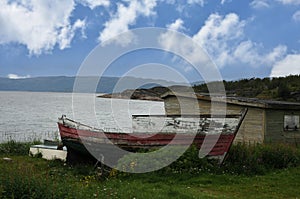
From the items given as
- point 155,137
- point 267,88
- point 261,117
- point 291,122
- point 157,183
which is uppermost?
point 267,88

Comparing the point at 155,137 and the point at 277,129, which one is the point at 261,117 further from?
the point at 155,137

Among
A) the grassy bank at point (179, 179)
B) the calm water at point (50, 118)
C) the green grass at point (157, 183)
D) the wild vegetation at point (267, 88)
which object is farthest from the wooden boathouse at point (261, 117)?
the wild vegetation at point (267, 88)

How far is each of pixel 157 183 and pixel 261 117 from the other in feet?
28.2

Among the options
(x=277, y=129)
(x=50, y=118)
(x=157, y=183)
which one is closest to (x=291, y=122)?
(x=277, y=129)

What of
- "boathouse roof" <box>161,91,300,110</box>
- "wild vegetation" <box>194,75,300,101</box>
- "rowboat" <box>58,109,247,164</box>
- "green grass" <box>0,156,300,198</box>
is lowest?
"green grass" <box>0,156,300,198</box>

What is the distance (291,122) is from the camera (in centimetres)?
1789

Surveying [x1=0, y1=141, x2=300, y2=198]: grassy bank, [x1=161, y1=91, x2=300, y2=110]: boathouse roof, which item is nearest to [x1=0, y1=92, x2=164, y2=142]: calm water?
[x1=161, y1=91, x2=300, y2=110]: boathouse roof

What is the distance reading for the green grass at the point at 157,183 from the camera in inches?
275

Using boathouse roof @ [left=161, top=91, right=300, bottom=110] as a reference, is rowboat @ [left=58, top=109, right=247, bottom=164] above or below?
below

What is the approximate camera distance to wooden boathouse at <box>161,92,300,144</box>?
16781 millimetres

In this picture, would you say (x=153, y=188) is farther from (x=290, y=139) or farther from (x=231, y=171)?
(x=290, y=139)

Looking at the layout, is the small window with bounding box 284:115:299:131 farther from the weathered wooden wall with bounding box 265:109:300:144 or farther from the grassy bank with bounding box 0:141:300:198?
the grassy bank with bounding box 0:141:300:198

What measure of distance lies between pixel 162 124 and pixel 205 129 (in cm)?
155

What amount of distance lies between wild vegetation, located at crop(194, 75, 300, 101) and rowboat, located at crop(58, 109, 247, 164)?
30.8 metres
